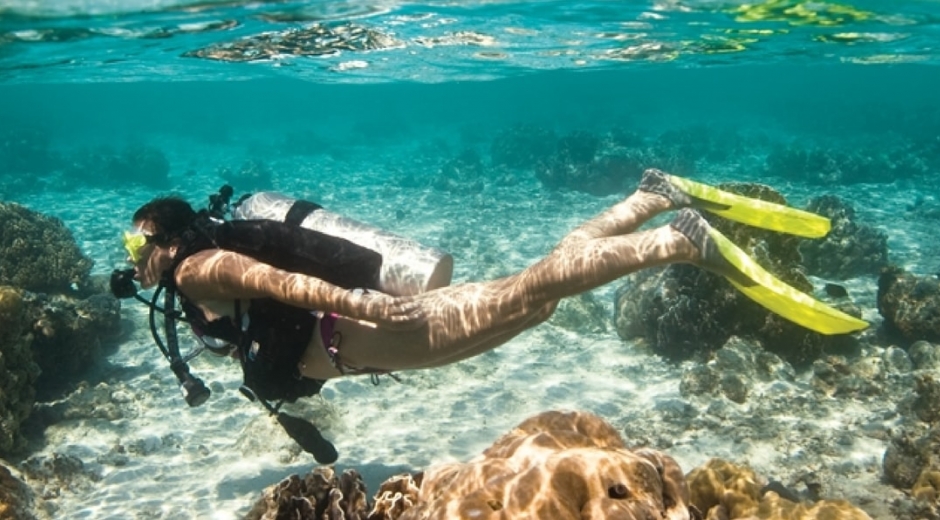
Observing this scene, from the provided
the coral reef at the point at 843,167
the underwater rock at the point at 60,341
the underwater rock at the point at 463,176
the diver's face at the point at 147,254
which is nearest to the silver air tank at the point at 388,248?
the diver's face at the point at 147,254

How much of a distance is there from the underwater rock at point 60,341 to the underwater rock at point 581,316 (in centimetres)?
783

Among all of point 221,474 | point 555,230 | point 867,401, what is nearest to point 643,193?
point 867,401

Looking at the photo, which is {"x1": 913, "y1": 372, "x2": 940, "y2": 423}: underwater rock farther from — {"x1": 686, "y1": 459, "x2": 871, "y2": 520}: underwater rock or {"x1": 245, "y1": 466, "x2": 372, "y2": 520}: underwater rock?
{"x1": 245, "y1": 466, "x2": 372, "y2": 520}: underwater rock

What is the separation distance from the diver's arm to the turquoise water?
2836 mm

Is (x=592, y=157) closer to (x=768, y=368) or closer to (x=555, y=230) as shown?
(x=555, y=230)

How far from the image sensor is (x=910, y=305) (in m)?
9.17

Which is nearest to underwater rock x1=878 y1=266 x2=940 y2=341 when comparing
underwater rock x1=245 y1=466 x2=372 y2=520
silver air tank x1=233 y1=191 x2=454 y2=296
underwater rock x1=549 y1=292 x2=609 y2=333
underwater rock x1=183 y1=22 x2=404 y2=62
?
underwater rock x1=549 y1=292 x2=609 y2=333

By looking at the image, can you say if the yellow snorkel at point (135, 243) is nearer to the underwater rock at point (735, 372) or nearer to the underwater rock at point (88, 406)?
the underwater rock at point (88, 406)

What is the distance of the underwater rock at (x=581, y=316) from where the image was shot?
1088cm

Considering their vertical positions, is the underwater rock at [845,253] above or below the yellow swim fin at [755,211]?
below

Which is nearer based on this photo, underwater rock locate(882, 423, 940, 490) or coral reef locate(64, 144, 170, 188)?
underwater rock locate(882, 423, 940, 490)

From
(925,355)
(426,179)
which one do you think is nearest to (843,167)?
(426,179)

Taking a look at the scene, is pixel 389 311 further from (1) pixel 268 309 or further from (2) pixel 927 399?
(2) pixel 927 399

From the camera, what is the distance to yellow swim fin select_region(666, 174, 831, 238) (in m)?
6.04
